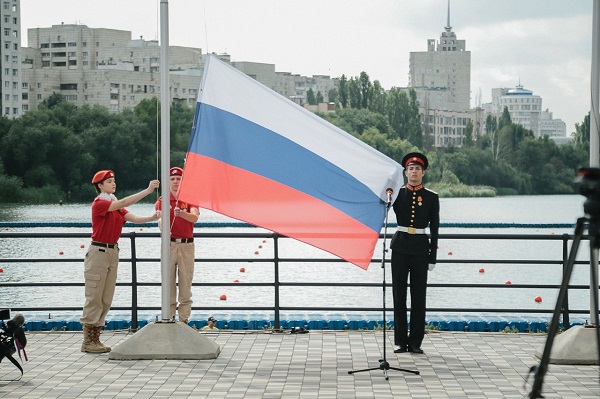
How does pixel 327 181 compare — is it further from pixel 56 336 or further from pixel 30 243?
pixel 30 243

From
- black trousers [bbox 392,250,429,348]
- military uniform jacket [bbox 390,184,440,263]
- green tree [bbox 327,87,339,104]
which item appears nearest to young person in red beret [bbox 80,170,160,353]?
military uniform jacket [bbox 390,184,440,263]

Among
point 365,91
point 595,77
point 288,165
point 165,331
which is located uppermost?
point 365,91

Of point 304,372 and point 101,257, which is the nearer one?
point 304,372

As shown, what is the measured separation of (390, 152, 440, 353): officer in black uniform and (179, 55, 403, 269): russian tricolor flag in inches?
12.0

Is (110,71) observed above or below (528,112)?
above

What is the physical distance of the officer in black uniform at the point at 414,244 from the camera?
9.54 meters

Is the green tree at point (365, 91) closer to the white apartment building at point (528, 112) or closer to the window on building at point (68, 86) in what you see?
the white apartment building at point (528, 112)

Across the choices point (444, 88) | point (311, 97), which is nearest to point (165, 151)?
point (311, 97)

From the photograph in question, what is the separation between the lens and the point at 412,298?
9578 mm

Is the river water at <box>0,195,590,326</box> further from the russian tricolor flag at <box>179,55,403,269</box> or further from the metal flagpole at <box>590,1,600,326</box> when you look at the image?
the russian tricolor flag at <box>179,55,403,269</box>

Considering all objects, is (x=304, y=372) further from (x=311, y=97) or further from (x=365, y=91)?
(x=311, y=97)

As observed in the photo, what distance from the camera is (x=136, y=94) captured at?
342 feet

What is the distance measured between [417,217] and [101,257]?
3023mm

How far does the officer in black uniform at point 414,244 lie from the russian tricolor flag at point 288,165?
0.31 meters
